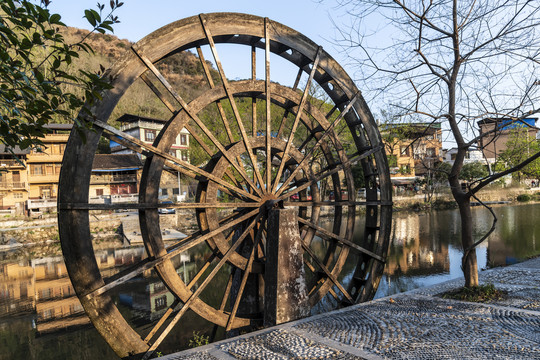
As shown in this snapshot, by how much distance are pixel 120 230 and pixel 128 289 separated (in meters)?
12.6

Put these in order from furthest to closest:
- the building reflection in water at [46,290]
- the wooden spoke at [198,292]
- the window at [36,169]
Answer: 1. the window at [36,169]
2. the building reflection in water at [46,290]
3. the wooden spoke at [198,292]

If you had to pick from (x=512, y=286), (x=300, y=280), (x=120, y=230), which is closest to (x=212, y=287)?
(x=300, y=280)

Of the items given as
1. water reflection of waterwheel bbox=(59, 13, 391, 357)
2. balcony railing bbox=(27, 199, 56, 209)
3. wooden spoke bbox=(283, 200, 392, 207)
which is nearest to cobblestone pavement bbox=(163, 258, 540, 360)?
water reflection of waterwheel bbox=(59, 13, 391, 357)

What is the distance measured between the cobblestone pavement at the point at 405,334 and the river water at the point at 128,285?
3626 millimetres

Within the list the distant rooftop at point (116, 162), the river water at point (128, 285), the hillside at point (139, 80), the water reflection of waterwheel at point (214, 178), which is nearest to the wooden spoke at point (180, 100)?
the water reflection of waterwheel at point (214, 178)

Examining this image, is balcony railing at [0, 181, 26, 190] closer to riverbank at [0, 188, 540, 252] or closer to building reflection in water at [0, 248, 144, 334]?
riverbank at [0, 188, 540, 252]

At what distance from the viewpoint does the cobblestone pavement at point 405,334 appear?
13.0 feet

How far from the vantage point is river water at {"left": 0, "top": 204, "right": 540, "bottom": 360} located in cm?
797

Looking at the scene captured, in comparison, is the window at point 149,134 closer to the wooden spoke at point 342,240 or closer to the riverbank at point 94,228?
the riverbank at point 94,228

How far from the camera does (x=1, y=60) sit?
2.31m

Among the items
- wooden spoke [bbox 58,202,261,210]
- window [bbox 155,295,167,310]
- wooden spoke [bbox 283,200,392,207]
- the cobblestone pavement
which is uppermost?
wooden spoke [bbox 58,202,261,210]

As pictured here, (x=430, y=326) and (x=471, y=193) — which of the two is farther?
(x=471, y=193)

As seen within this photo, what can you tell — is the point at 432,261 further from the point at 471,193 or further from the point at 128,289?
the point at 128,289

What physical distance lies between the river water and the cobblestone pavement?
11.9ft
